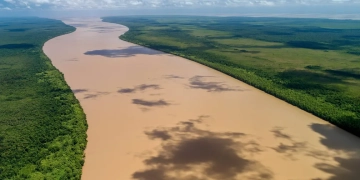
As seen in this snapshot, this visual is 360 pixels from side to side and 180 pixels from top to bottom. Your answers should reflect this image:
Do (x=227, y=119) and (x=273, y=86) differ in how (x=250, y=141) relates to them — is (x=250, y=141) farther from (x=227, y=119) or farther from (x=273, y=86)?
(x=273, y=86)

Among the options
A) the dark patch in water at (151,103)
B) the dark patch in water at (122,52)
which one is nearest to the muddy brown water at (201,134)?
the dark patch in water at (151,103)

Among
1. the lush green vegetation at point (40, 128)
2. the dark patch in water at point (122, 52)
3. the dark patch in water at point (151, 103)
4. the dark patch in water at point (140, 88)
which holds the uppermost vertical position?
the dark patch in water at point (122, 52)

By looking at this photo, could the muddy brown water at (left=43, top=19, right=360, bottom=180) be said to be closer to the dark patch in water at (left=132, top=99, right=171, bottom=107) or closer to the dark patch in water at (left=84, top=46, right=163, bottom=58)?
the dark patch in water at (left=132, top=99, right=171, bottom=107)

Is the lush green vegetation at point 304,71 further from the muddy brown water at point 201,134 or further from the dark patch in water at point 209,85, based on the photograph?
the dark patch in water at point 209,85

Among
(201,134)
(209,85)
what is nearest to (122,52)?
(209,85)

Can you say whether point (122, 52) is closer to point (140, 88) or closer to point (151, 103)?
point (140, 88)
